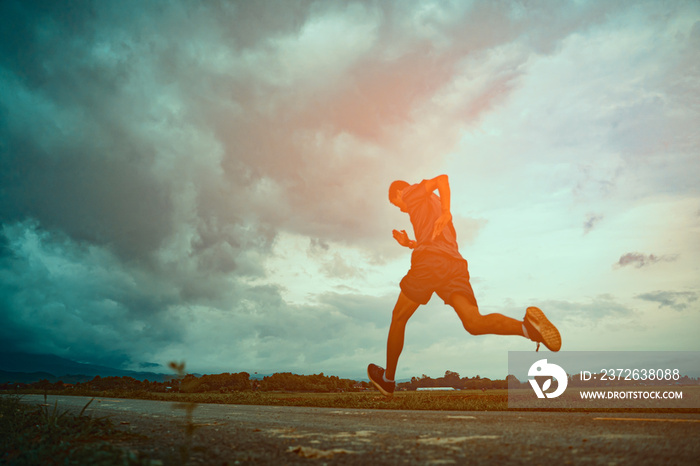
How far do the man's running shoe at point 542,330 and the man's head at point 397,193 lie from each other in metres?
3.09

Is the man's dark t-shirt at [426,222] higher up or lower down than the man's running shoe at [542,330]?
higher up

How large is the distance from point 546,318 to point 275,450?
157 inches

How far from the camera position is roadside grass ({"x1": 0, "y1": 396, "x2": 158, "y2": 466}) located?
2473 millimetres

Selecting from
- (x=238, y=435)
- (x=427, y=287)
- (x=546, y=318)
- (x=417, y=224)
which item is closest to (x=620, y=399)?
(x=546, y=318)

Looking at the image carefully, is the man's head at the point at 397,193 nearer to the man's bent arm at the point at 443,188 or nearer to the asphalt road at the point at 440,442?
the man's bent arm at the point at 443,188

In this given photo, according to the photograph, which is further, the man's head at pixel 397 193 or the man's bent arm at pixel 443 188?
the man's head at pixel 397 193

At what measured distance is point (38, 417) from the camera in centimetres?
501

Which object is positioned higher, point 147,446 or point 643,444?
point 643,444

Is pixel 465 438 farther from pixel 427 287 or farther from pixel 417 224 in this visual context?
pixel 417 224

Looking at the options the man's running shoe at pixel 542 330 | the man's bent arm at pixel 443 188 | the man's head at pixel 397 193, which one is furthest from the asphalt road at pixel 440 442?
the man's head at pixel 397 193

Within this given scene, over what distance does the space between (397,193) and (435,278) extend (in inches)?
78.4

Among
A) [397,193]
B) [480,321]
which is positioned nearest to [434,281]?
[480,321]

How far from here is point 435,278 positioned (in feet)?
21.7

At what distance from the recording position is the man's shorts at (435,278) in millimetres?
6457
